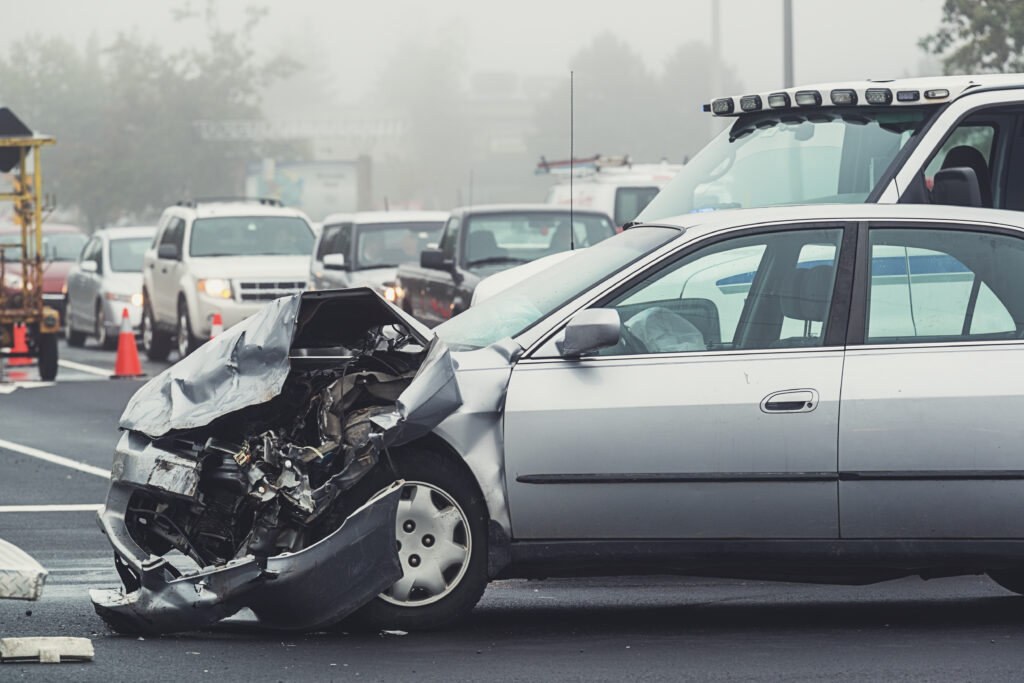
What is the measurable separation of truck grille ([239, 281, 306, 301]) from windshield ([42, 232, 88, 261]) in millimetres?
10741

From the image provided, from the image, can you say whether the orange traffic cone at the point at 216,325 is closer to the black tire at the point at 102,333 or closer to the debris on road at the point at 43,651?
the black tire at the point at 102,333

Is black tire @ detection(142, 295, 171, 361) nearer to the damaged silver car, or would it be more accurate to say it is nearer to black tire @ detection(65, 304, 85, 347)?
black tire @ detection(65, 304, 85, 347)

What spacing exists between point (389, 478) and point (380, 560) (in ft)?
1.05

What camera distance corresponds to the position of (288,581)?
6.26 meters

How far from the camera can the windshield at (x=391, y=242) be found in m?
19.8

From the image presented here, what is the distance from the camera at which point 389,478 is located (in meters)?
6.46

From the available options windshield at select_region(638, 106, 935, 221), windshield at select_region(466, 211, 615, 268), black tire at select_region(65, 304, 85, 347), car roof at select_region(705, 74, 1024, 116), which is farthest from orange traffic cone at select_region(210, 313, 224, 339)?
car roof at select_region(705, 74, 1024, 116)

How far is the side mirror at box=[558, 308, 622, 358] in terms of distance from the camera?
21.3 ft

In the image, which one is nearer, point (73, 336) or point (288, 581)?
point (288, 581)

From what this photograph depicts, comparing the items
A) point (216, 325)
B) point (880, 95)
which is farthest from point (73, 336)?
point (880, 95)

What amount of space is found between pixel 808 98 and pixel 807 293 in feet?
9.56

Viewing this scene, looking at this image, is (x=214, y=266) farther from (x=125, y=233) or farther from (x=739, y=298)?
(x=739, y=298)

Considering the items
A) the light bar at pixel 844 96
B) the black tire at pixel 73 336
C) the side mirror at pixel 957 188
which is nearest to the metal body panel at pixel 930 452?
the side mirror at pixel 957 188

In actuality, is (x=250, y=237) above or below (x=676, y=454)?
above
